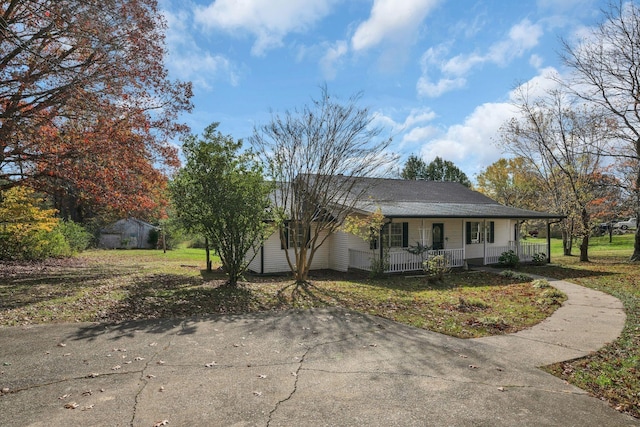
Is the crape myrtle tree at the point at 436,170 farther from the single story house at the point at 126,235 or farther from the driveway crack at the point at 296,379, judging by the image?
the driveway crack at the point at 296,379

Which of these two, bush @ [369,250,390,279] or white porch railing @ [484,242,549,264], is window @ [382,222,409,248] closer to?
bush @ [369,250,390,279]

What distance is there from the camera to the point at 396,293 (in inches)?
472

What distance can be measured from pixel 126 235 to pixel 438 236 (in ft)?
92.7

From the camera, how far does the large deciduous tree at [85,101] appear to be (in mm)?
10602

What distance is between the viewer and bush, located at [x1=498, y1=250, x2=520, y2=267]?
1912 centimetres

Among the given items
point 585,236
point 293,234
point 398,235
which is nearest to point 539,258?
point 585,236

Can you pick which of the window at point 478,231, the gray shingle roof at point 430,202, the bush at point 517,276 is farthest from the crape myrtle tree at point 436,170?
the bush at point 517,276

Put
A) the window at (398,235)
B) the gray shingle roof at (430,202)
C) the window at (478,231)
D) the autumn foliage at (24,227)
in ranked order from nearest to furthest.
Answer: the autumn foliage at (24,227), the gray shingle roof at (430,202), the window at (398,235), the window at (478,231)

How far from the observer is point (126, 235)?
3575 centimetres

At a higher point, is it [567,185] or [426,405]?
[567,185]

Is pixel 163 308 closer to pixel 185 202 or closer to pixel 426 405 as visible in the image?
pixel 185 202

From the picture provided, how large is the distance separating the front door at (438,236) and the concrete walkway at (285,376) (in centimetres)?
1225

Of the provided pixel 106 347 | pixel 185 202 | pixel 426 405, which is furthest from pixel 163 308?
pixel 426 405

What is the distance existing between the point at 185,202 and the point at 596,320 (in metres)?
10.4
